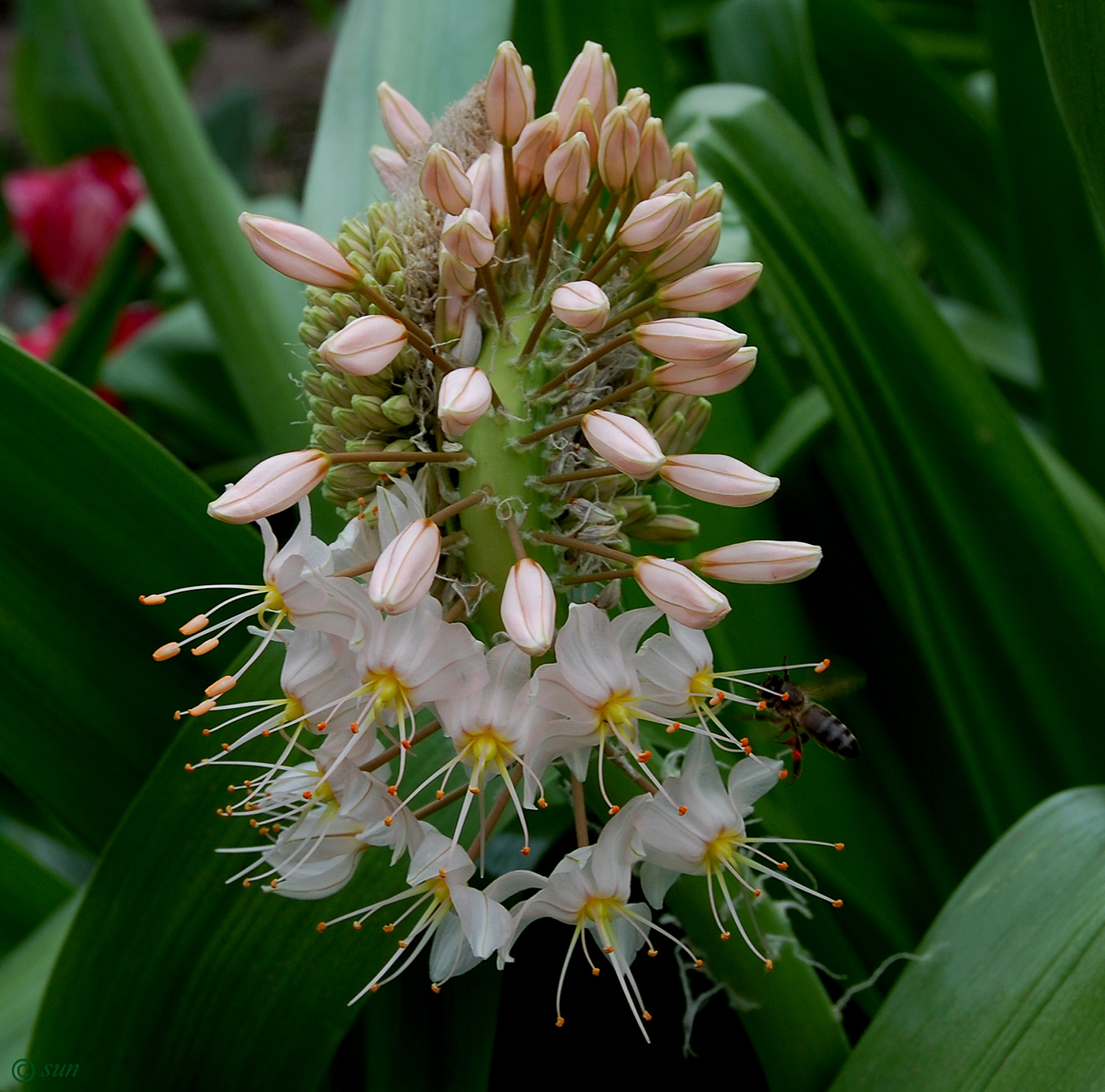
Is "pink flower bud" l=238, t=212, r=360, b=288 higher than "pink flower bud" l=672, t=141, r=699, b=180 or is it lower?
higher

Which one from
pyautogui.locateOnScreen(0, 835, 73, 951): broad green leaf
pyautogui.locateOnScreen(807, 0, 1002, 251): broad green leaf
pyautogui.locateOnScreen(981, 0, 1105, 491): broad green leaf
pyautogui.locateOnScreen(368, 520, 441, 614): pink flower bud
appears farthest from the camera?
pyautogui.locateOnScreen(807, 0, 1002, 251): broad green leaf

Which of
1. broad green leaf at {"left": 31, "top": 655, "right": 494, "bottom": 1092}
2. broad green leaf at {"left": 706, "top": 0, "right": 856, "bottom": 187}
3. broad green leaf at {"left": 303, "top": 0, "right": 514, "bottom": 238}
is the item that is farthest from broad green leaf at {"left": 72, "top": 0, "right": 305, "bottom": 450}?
broad green leaf at {"left": 706, "top": 0, "right": 856, "bottom": 187}

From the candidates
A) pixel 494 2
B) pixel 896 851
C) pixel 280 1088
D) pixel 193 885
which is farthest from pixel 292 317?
pixel 896 851

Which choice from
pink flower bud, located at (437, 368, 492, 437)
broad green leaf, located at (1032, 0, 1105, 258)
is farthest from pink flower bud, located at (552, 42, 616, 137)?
broad green leaf, located at (1032, 0, 1105, 258)

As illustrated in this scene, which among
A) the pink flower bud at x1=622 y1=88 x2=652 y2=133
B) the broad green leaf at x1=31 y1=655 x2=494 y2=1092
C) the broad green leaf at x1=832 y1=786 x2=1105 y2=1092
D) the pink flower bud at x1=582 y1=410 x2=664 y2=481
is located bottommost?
the broad green leaf at x1=832 y1=786 x2=1105 y2=1092

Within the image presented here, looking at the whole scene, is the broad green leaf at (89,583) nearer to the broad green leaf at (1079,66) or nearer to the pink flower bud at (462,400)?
the pink flower bud at (462,400)

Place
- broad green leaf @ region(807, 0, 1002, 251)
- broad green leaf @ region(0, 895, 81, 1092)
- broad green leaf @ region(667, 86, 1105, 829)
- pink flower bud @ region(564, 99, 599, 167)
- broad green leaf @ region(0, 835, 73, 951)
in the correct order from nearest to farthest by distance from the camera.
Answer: pink flower bud @ region(564, 99, 599, 167)
broad green leaf @ region(0, 895, 81, 1092)
broad green leaf @ region(667, 86, 1105, 829)
broad green leaf @ region(0, 835, 73, 951)
broad green leaf @ region(807, 0, 1002, 251)

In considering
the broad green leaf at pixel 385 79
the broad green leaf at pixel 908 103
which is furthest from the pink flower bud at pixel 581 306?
the broad green leaf at pixel 908 103

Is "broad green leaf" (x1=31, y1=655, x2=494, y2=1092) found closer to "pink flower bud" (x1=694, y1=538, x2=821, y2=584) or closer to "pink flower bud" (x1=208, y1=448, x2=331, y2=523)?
"pink flower bud" (x1=208, y1=448, x2=331, y2=523)

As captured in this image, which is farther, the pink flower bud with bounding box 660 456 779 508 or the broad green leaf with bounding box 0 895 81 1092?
the broad green leaf with bounding box 0 895 81 1092
